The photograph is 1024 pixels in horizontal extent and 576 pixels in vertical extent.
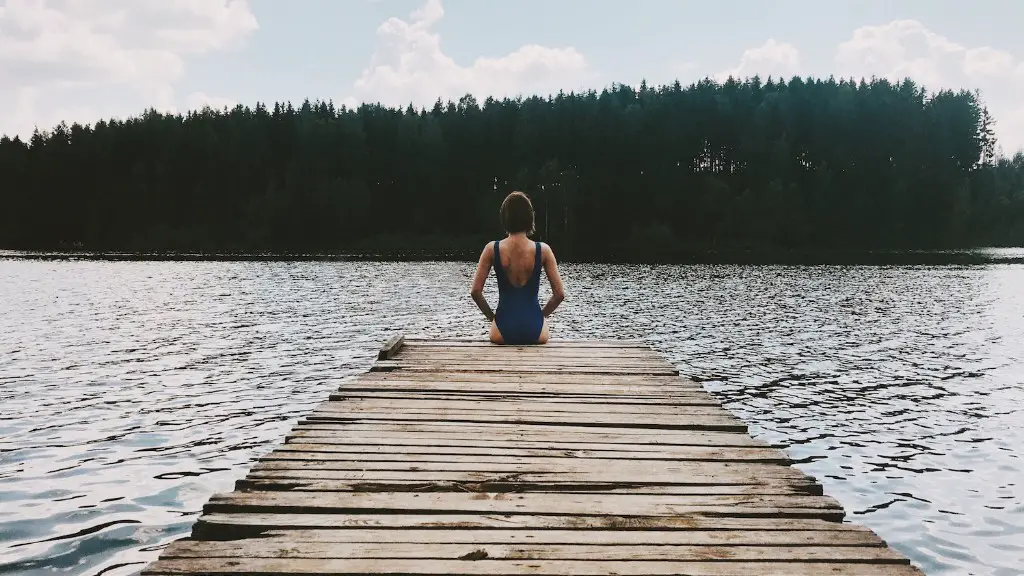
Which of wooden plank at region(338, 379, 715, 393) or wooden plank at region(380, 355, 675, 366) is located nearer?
wooden plank at region(338, 379, 715, 393)

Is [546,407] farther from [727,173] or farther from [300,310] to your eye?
[727,173]

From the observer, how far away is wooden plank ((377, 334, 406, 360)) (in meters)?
9.04

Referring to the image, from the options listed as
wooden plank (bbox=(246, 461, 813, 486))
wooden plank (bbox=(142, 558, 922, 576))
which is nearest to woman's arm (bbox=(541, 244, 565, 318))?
wooden plank (bbox=(246, 461, 813, 486))

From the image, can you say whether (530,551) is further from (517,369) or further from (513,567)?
(517,369)

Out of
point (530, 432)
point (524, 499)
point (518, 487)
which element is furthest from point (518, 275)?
point (524, 499)

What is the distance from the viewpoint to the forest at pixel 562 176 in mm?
104375

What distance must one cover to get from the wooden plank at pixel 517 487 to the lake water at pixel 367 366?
3.29 metres

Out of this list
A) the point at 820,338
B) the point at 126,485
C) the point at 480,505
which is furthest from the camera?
the point at 820,338

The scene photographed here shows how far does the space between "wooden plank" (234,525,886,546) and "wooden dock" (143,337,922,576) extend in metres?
0.01

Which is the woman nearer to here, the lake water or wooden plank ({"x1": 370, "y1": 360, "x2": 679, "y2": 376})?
wooden plank ({"x1": 370, "y1": 360, "x2": 679, "y2": 376})

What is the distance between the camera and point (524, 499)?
4156 mm

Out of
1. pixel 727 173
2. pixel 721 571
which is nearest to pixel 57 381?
pixel 721 571

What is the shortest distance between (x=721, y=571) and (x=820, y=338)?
21.1 m

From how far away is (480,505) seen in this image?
4.05m
